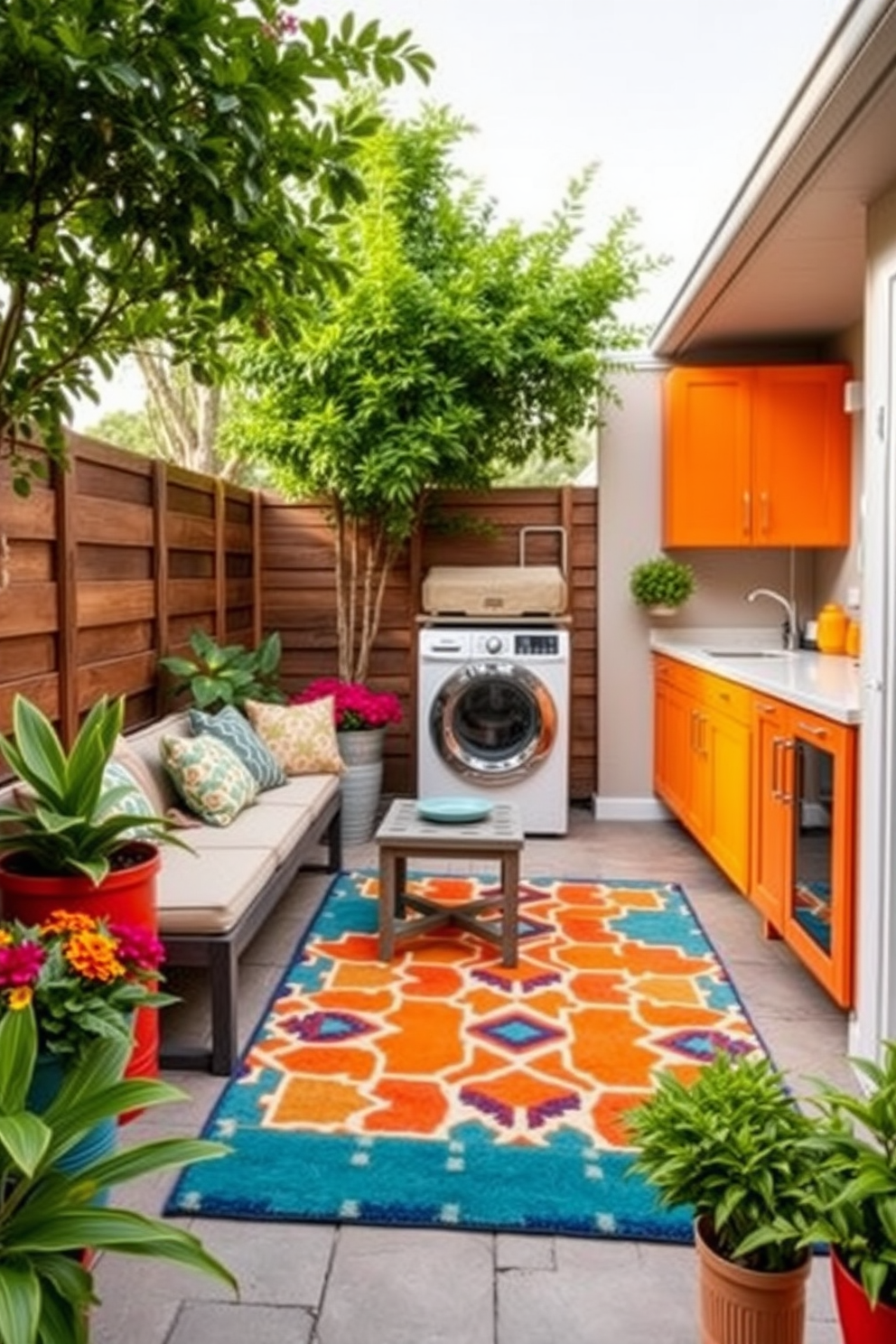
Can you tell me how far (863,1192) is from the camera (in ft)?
4.28

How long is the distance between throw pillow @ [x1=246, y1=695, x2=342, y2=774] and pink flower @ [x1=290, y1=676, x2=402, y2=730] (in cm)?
39

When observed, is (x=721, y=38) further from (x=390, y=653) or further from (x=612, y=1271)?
(x=612, y=1271)

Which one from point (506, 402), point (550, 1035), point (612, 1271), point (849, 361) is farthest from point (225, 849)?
point (849, 361)

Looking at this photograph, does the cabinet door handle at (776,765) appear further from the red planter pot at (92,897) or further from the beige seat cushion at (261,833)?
the red planter pot at (92,897)

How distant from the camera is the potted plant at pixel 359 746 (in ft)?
16.0

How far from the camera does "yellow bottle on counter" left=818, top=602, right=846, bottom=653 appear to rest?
464 cm

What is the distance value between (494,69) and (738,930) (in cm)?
525

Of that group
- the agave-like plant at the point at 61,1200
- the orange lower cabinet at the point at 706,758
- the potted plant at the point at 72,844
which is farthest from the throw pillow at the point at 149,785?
the orange lower cabinet at the point at 706,758

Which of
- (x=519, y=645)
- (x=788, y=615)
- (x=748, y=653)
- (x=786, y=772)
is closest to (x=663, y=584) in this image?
(x=748, y=653)

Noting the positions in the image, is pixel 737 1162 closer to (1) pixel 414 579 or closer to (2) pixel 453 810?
(2) pixel 453 810

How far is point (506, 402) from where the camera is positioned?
4840 millimetres

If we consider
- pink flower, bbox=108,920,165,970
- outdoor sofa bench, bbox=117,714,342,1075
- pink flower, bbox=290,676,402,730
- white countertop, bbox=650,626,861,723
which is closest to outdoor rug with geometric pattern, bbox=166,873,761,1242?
outdoor sofa bench, bbox=117,714,342,1075

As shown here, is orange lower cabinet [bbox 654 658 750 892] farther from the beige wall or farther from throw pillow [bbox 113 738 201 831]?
throw pillow [bbox 113 738 201 831]

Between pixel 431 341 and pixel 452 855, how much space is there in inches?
94.0
